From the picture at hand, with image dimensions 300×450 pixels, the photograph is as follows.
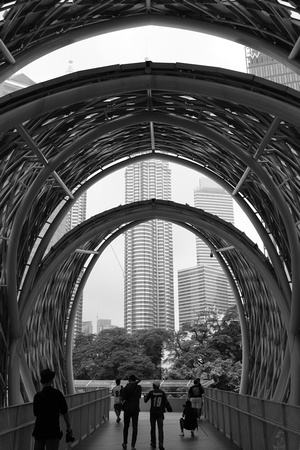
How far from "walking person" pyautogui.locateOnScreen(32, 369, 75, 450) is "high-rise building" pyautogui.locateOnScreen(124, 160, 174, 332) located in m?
83.0

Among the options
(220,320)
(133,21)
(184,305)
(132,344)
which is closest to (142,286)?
(184,305)

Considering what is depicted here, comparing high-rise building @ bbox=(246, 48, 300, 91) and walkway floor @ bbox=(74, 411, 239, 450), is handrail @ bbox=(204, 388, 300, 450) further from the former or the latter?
high-rise building @ bbox=(246, 48, 300, 91)

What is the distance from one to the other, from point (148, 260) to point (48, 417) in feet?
297

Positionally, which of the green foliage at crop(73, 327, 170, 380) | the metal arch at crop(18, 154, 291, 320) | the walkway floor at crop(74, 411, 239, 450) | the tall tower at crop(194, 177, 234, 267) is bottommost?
the walkway floor at crop(74, 411, 239, 450)

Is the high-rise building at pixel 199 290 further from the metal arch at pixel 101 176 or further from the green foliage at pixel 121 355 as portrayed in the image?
the metal arch at pixel 101 176

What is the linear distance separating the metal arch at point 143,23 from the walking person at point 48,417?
11.8m

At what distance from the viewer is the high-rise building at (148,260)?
92.3 m

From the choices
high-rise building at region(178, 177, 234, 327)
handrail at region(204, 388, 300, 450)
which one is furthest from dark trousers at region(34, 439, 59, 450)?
high-rise building at region(178, 177, 234, 327)

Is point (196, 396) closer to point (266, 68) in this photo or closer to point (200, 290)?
point (266, 68)

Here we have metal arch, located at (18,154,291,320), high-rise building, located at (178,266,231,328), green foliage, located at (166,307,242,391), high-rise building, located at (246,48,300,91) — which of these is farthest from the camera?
high-rise building, located at (178,266,231,328)

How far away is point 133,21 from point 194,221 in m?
13.6

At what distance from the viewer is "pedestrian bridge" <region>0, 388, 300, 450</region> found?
8.93 metres

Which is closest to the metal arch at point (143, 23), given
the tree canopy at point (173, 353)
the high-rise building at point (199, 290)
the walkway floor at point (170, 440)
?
the walkway floor at point (170, 440)

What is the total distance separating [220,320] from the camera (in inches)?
2164
